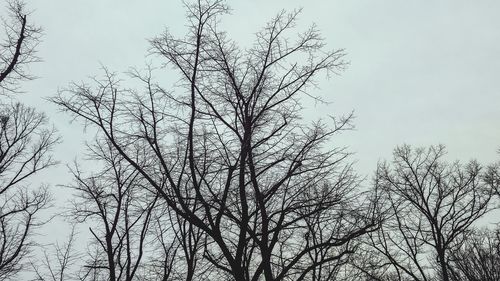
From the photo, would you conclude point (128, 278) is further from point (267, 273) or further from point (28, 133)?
point (28, 133)

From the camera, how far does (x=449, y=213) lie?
667 inches

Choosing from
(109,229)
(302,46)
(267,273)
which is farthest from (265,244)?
(109,229)

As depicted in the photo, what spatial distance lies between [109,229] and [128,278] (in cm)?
158

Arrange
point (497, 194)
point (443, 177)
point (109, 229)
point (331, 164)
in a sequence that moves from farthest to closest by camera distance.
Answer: point (443, 177) < point (497, 194) < point (109, 229) < point (331, 164)

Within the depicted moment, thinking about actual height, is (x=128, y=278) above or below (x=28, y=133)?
below

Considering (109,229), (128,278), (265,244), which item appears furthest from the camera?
(109,229)

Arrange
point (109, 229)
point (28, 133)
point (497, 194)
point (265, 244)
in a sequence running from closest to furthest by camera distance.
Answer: point (265, 244), point (109, 229), point (28, 133), point (497, 194)

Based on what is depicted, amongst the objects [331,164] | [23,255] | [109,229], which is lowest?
[331,164]

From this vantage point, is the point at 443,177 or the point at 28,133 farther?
the point at 443,177

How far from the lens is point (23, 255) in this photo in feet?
48.0

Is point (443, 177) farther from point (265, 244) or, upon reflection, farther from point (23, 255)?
point (23, 255)

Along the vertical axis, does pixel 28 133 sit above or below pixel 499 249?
above

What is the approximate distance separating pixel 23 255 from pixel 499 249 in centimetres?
1890

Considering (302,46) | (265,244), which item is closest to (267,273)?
(265,244)
